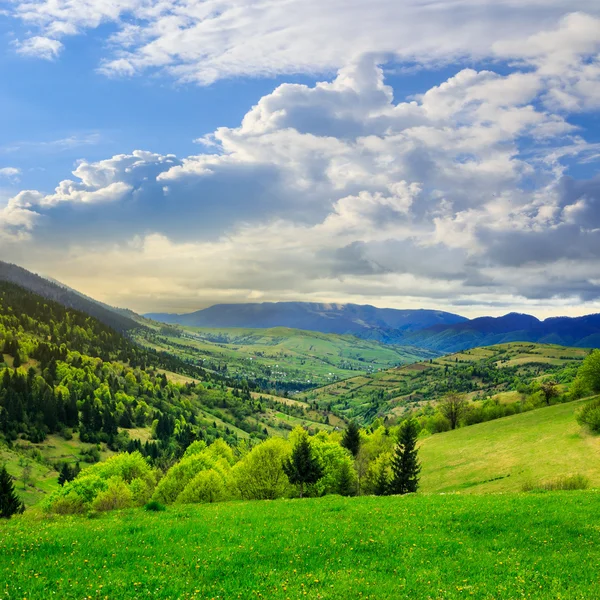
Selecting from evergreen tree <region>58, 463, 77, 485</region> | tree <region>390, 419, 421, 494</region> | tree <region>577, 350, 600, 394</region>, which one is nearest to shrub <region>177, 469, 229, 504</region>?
tree <region>390, 419, 421, 494</region>

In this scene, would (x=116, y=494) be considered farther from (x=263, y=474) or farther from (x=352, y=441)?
(x=352, y=441)

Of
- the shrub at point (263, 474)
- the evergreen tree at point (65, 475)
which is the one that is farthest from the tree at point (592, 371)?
the evergreen tree at point (65, 475)

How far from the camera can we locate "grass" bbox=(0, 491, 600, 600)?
48.2ft

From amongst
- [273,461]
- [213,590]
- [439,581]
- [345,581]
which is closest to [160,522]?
[213,590]

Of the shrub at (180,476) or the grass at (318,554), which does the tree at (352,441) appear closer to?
the shrub at (180,476)

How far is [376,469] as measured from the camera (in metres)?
85.3

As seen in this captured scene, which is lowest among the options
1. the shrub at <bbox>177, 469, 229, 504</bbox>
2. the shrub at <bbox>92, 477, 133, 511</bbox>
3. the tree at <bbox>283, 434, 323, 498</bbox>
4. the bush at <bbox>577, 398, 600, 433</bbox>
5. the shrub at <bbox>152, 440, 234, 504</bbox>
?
the shrub at <bbox>92, 477, 133, 511</bbox>

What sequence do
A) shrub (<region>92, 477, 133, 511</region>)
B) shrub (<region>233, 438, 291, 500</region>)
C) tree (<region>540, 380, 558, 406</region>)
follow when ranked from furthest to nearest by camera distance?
tree (<region>540, 380, 558, 406</region>)
shrub (<region>92, 477, 133, 511</region>)
shrub (<region>233, 438, 291, 500</region>)

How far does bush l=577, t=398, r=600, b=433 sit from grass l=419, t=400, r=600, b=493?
139 cm

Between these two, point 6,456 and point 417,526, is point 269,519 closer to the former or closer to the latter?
point 417,526

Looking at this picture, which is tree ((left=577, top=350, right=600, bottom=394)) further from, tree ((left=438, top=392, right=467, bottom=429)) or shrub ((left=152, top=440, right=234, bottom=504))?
shrub ((left=152, top=440, right=234, bottom=504))

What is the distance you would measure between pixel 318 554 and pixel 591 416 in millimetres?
68355

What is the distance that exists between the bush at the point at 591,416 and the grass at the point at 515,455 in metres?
1.39

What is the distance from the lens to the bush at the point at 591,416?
2574 inches
